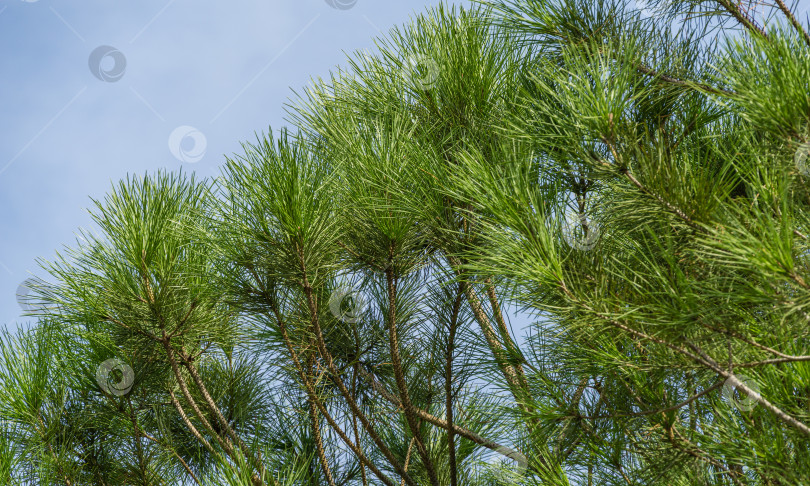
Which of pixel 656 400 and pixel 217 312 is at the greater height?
pixel 217 312

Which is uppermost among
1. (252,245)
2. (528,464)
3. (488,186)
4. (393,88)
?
(393,88)

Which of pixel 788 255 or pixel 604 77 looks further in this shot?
pixel 604 77

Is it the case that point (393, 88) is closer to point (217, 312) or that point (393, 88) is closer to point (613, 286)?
point (217, 312)

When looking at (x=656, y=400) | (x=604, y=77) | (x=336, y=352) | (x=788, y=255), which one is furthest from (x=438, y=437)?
(x=788, y=255)

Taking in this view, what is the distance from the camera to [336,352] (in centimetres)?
194

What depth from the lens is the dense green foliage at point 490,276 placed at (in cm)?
103

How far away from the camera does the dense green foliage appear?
3.39 ft

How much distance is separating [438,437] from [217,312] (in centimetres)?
79

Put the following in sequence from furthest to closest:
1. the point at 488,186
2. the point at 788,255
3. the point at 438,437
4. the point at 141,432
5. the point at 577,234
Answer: the point at 438,437 < the point at 141,432 < the point at 577,234 < the point at 488,186 < the point at 788,255

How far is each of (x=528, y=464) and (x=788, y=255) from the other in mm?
814

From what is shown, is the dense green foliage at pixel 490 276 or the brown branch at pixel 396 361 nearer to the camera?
the dense green foliage at pixel 490 276

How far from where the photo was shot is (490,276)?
1261mm

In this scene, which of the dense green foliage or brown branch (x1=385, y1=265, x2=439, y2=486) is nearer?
the dense green foliage

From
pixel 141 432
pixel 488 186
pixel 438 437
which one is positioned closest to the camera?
pixel 488 186
